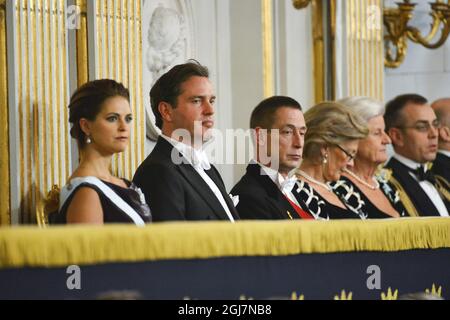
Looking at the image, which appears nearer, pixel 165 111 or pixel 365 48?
pixel 165 111

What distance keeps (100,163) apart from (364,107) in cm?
217

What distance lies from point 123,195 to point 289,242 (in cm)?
106

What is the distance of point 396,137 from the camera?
6656 millimetres

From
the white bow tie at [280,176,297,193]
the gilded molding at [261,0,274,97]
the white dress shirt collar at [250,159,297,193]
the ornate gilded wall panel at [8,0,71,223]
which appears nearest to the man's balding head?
the gilded molding at [261,0,274,97]

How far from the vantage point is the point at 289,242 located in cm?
332

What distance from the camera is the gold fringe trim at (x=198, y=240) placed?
2.75 meters

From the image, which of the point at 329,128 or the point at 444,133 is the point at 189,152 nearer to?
the point at 329,128

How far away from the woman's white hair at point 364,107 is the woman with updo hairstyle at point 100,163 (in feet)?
6.37

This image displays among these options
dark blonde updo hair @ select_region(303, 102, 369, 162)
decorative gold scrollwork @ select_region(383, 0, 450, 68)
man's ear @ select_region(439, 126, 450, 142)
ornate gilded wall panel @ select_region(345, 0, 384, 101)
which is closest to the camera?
dark blonde updo hair @ select_region(303, 102, 369, 162)

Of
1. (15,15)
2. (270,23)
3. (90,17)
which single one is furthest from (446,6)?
(15,15)

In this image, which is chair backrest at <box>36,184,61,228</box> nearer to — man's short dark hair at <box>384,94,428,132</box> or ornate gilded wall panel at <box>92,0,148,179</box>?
ornate gilded wall panel at <box>92,0,148,179</box>

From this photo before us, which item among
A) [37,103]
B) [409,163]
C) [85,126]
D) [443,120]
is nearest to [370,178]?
[409,163]

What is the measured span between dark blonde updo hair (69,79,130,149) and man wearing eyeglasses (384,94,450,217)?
2381 mm

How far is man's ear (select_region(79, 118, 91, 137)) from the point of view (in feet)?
14.6
